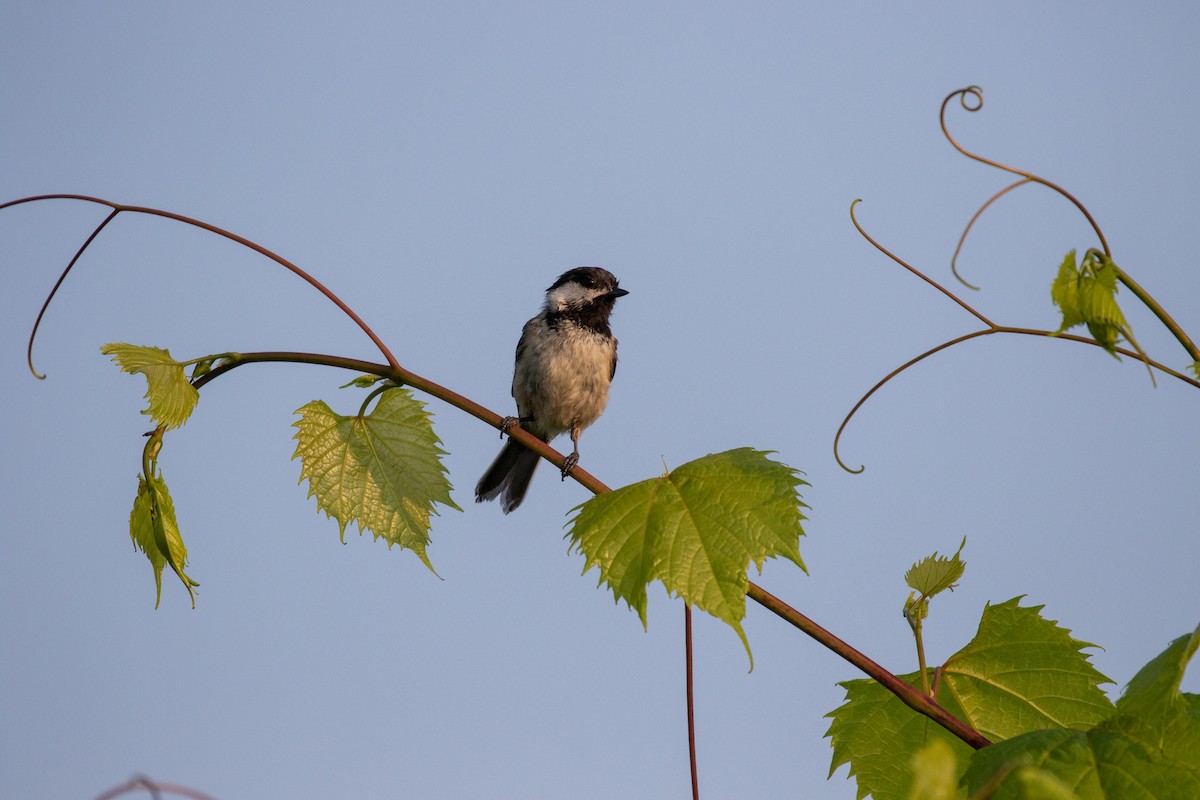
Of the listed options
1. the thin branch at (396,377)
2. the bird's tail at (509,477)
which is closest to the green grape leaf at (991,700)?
the thin branch at (396,377)

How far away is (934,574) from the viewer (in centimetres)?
239

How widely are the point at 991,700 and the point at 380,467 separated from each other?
1615 millimetres

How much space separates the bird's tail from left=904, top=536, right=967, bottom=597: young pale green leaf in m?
4.63

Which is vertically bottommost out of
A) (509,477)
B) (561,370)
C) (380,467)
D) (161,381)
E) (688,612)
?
(688,612)

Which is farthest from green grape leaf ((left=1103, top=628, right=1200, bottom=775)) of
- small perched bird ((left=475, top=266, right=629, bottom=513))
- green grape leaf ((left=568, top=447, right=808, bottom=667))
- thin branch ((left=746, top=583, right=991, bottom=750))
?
small perched bird ((left=475, top=266, right=629, bottom=513))

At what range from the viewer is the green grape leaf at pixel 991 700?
2.50 meters

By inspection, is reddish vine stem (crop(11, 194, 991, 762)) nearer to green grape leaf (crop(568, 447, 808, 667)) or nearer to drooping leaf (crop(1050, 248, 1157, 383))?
green grape leaf (crop(568, 447, 808, 667))

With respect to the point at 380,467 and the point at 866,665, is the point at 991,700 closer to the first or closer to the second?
the point at 866,665

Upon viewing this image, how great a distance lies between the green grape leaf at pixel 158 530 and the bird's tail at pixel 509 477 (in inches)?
172

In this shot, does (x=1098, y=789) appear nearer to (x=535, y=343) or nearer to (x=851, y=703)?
(x=851, y=703)

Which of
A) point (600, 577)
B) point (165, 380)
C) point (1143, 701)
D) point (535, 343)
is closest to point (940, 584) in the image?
point (1143, 701)

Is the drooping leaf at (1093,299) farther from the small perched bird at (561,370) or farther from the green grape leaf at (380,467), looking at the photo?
the small perched bird at (561,370)

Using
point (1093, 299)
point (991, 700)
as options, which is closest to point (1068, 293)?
point (1093, 299)

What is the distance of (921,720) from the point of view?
2510 mm
